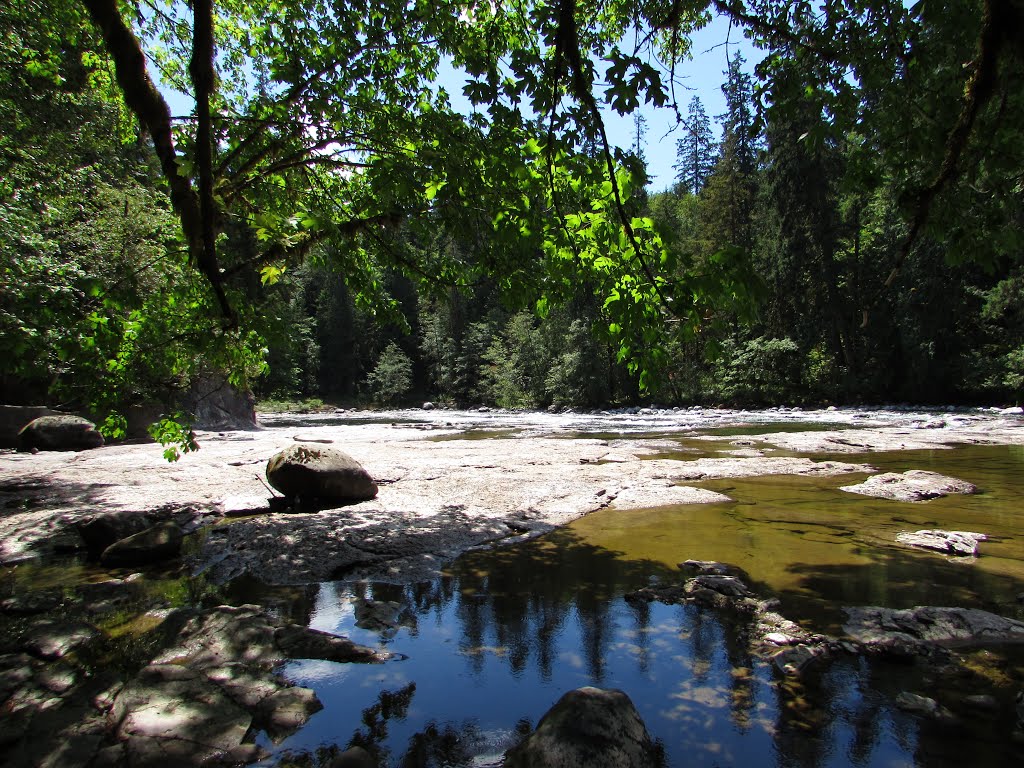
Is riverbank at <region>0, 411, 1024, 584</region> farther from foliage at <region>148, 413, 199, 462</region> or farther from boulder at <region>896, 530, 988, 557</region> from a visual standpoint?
boulder at <region>896, 530, 988, 557</region>

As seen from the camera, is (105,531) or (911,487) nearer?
(105,531)

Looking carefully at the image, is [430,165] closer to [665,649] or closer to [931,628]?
[665,649]

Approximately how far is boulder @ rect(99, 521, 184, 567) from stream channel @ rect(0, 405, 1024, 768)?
0.92ft

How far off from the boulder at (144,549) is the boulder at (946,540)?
28.2 ft

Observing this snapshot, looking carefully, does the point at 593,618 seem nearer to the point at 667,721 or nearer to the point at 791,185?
the point at 667,721

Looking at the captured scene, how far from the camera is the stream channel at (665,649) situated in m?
3.05

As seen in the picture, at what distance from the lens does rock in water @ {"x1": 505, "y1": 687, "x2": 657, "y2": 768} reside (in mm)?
2736

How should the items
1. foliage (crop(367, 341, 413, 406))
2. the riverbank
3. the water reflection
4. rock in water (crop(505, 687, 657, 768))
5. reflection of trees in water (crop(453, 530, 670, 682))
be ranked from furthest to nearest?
1. foliage (crop(367, 341, 413, 406))
2. the riverbank
3. reflection of trees in water (crop(453, 530, 670, 682))
4. the water reflection
5. rock in water (crop(505, 687, 657, 768))

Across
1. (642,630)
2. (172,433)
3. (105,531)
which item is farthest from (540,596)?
(105,531)

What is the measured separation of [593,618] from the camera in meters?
4.72

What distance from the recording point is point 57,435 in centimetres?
1394

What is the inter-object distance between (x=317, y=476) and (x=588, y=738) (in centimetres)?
656

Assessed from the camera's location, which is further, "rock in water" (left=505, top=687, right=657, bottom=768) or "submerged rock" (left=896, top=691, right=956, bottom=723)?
"submerged rock" (left=896, top=691, right=956, bottom=723)

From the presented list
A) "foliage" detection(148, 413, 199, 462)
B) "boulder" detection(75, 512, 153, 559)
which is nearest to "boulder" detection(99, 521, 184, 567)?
"boulder" detection(75, 512, 153, 559)
